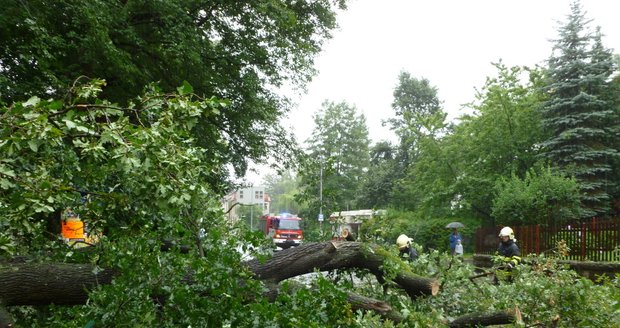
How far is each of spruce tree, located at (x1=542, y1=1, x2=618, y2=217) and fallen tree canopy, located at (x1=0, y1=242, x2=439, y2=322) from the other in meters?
18.1

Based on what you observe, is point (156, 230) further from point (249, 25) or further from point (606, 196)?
point (606, 196)

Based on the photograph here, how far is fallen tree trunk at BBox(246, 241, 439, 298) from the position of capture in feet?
16.5

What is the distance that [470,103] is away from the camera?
2761 cm

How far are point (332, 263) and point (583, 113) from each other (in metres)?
20.4

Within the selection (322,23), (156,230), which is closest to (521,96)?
(322,23)

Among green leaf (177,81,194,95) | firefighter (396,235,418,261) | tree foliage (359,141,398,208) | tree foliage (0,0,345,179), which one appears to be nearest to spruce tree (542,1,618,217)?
tree foliage (0,0,345,179)

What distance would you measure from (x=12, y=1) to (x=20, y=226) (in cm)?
685

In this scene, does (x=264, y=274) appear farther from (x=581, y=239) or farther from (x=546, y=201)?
(x=546, y=201)

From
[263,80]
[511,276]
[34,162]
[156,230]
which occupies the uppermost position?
[263,80]

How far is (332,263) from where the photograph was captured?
545 cm

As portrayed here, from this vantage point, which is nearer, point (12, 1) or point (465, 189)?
point (12, 1)

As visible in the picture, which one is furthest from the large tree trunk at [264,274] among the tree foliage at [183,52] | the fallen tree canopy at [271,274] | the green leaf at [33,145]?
the tree foliage at [183,52]

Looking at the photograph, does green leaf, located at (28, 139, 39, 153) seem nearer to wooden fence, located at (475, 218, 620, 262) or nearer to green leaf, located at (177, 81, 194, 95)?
green leaf, located at (177, 81, 194, 95)

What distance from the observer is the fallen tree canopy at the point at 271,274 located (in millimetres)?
3996
